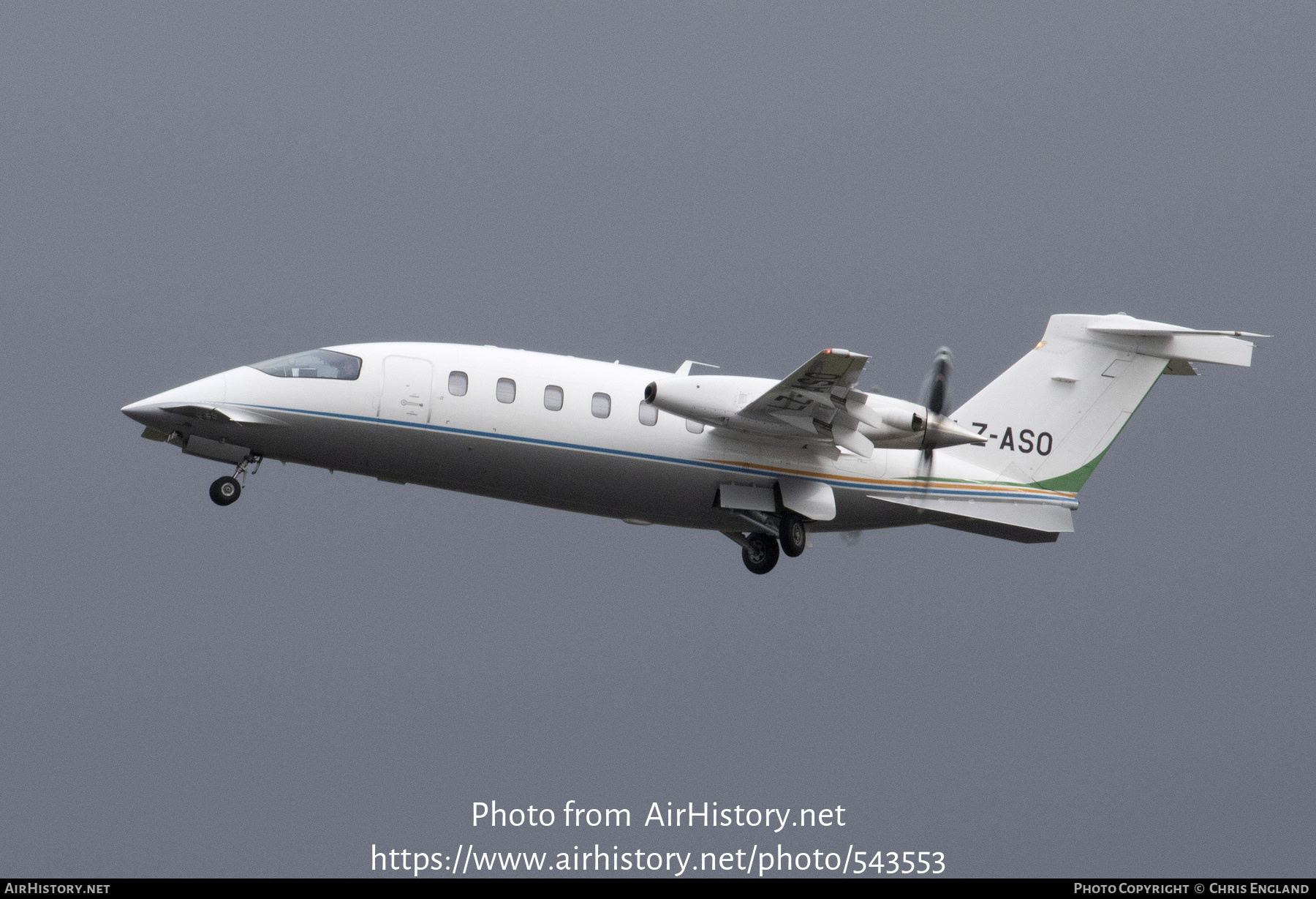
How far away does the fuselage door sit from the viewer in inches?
1088

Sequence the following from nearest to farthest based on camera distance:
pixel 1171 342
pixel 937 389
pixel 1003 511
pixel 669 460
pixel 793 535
Result: pixel 937 389, pixel 669 460, pixel 793 535, pixel 1003 511, pixel 1171 342

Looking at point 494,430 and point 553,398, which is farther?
point 553,398

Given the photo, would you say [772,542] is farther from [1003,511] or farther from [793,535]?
[1003,511]

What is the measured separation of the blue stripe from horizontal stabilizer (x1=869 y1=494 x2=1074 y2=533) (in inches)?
4.1

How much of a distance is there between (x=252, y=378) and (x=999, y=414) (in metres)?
14.7

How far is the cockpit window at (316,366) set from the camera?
91.4ft

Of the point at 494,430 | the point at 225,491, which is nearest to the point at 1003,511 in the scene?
the point at 494,430

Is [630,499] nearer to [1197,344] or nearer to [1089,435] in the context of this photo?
[1089,435]

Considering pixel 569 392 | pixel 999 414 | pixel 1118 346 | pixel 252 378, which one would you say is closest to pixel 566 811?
pixel 569 392

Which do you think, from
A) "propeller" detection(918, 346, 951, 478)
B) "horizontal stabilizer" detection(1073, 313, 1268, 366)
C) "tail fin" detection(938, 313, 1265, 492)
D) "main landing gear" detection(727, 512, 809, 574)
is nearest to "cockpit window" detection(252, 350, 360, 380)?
"main landing gear" detection(727, 512, 809, 574)

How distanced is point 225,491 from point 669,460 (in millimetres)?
8034

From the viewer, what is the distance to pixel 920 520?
102 ft

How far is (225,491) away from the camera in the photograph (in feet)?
92.0

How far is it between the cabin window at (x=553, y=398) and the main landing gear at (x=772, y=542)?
468 centimetres
